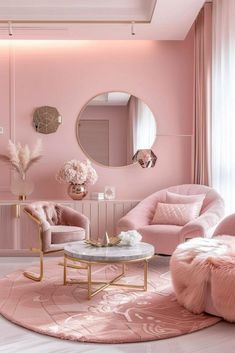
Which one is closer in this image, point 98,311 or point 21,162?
point 98,311

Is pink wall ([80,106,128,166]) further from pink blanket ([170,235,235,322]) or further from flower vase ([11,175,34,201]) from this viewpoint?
pink blanket ([170,235,235,322])

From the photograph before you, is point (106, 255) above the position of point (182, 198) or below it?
below

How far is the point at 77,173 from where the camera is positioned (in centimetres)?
512

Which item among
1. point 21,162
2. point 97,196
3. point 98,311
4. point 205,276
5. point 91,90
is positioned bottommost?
point 98,311

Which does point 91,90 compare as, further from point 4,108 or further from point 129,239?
point 129,239

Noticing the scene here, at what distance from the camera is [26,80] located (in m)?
5.54

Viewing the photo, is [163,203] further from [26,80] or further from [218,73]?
[26,80]

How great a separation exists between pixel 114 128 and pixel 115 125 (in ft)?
0.13

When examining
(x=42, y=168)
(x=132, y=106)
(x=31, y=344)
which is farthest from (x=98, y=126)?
(x=31, y=344)

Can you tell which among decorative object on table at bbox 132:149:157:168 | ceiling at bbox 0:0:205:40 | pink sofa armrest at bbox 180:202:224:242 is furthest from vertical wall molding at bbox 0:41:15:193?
pink sofa armrest at bbox 180:202:224:242

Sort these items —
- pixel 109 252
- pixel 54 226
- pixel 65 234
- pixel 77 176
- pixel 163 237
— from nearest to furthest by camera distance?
1. pixel 109 252
2. pixel 65 234
3. pixel 163 237
4. pixel 54 226
5. pixel 77 176

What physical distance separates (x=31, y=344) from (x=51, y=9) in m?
3.54

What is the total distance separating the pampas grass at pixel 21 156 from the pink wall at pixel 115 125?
76 centimetres

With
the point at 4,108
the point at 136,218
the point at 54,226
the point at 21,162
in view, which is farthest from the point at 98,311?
→ the point at 4,108
